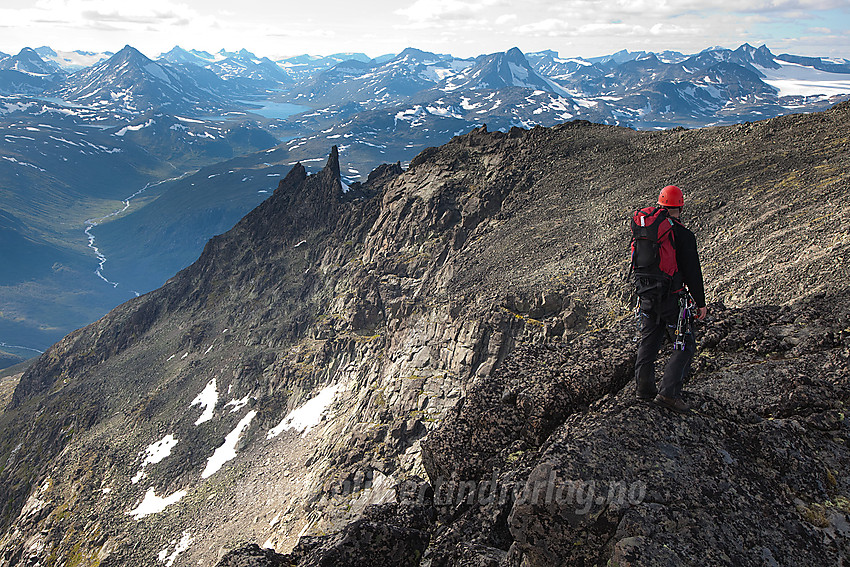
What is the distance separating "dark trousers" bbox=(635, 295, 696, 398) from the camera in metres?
11.1

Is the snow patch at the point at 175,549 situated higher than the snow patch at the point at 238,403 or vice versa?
the snow patch at the point at 238,403

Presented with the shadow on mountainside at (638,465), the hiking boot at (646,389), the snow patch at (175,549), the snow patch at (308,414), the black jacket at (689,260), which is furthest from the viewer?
the snow patch at (308,414)

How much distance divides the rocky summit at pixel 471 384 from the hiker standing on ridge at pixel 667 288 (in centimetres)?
88

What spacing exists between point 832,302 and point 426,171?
75007mm

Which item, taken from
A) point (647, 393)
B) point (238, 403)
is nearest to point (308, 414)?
point (238, 403)

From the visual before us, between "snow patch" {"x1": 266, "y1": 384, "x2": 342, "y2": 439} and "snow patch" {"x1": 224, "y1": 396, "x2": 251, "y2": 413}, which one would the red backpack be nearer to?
"snow patch" {"x1": 266, "y1": 384, "x2": 342, "y2": 439}

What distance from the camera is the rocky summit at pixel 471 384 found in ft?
33.0

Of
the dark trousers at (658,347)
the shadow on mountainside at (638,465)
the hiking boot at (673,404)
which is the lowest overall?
the shadow on mountainside at (638,465)

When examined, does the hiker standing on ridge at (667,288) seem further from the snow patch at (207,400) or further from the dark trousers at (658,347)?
the snow patch at (207,400)

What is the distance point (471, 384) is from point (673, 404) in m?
37.4

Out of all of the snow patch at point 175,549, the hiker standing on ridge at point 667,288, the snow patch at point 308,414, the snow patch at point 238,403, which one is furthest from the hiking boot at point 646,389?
the snow patch at point 238,403

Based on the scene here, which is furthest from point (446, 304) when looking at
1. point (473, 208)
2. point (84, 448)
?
point (84, 448)

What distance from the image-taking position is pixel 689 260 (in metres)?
11.1

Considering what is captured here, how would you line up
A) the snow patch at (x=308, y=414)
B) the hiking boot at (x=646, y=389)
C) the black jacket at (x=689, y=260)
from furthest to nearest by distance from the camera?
the snow patch at (x=308, y=414), the hiking boot at (x=646, y=389), the black jacket at (x=689, y=260)
